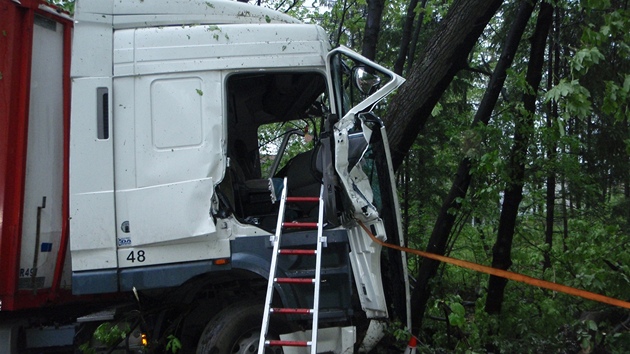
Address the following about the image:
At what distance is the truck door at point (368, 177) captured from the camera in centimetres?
500

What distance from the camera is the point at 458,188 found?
813 centimetres

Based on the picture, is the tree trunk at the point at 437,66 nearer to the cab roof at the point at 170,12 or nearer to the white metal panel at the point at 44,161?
the cab roof at the point at 170,12

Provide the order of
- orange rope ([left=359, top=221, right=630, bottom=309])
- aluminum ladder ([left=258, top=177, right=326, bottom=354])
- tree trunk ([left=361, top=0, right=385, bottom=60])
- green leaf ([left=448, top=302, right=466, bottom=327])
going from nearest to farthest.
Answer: orange rope ([left=359, top=221, right=630, bottom=309]) → aluminum ladder ([left=258, top=177, right=326, bottom=354]) → green leaf ([left=448, top=302, right=466, bottom=327]) → tree trunk ([left=361, top=0, right=385, bottom=60])

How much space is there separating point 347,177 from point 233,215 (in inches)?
37.9

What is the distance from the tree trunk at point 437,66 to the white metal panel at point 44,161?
132 inches

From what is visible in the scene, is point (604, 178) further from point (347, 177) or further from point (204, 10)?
point (204, 10)

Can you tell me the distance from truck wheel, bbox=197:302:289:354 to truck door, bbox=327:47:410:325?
812mm

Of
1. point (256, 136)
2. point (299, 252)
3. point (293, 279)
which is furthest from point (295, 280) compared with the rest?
point (256, 136)

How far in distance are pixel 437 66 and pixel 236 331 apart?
342 cm

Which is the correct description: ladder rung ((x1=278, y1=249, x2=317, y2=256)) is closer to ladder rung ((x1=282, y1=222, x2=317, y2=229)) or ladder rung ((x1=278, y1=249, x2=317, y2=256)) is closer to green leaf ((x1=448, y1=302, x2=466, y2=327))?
ladder rung ((x1=282, y1=222, x2=317, y2=229))

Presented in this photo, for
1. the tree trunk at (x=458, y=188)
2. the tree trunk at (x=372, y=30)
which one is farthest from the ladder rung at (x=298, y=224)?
the tree trunk at (x=372, y=30)

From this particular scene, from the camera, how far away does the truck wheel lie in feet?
16.7

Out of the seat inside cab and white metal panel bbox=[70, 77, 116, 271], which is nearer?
white metal panel bbox=[70, 77, 116, 271]

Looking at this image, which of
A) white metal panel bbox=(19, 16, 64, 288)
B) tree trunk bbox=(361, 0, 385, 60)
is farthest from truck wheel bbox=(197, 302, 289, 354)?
tree trunk bbox=(361, 0, 385, 60)
